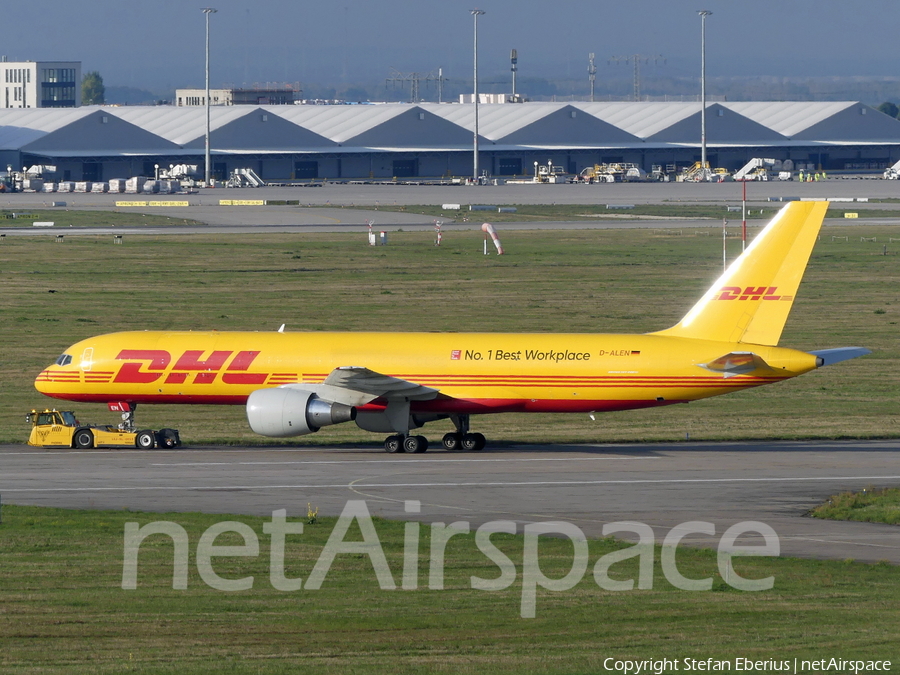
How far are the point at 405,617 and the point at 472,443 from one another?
21.9 m

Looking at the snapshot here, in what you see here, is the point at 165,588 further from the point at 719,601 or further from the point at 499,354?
the point at 499,354

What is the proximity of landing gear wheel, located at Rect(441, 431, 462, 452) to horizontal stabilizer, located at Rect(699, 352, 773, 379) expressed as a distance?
8.34 m

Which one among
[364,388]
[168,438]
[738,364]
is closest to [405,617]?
[364,388]

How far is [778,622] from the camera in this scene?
22453mm

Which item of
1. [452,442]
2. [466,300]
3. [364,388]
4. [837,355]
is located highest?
[466,300]

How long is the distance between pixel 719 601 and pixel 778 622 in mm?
1584

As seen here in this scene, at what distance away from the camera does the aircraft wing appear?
42344mm

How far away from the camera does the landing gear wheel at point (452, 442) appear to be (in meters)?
44.6

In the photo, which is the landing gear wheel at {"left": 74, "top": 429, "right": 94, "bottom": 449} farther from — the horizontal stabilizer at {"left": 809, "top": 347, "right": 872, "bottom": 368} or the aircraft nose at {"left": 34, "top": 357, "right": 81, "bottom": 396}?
the horizontal stabilizer at {"left": 809, "top": 347, "right": 872, "bottom": 368}

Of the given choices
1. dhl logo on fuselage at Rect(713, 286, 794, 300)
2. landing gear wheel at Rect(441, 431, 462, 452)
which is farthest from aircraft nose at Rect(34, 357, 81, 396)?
dhl logo on fuselage at Rect(713, 286, 794, 300)

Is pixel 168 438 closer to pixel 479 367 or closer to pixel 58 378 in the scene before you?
pixel 58 378

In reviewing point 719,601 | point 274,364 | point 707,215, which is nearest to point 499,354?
point 274,364

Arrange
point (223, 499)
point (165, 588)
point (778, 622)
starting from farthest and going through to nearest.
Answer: point (223, 499) → point (165, 588) → point (778, 622)

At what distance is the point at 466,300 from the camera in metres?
81.4
